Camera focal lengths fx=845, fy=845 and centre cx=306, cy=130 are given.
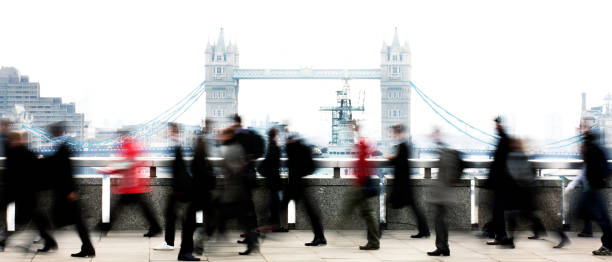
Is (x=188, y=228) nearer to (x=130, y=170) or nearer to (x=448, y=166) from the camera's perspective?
(x=130, y=170)

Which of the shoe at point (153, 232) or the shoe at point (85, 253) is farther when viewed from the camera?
the shoe at point (153, 232)

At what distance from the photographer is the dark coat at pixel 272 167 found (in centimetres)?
821

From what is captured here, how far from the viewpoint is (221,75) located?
467 feet

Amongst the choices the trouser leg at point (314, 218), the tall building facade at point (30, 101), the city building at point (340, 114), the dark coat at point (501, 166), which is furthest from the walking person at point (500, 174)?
the tall building facade at point (30, 101)

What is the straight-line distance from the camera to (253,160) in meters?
7.58

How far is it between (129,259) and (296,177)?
1835 millimetres

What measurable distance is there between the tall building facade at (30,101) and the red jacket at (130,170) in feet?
294

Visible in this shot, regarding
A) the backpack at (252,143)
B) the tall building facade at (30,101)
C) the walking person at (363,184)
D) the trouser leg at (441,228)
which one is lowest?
the trouser leg at (441,228)

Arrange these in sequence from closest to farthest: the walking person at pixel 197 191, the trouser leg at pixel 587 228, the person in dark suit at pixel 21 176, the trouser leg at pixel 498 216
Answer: the walking person at pixel 197 191 → the person in dark suit at pixel 21 176 → the trouser leg at pixel 498 216 → the trouser leg at pixel 587 228

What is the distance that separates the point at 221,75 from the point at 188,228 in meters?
137

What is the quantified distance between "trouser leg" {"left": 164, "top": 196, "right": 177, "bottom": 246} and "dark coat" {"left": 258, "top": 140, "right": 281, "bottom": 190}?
4.01 feet

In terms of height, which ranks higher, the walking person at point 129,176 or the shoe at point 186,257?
the walking person at point 129,176

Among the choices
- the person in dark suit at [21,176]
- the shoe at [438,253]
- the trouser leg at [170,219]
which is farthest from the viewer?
the shoe at [438,253]

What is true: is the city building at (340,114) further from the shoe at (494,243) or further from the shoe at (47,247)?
the shoe at (47,247)
